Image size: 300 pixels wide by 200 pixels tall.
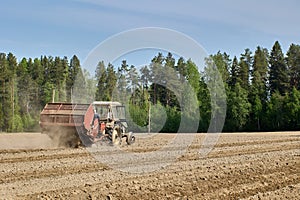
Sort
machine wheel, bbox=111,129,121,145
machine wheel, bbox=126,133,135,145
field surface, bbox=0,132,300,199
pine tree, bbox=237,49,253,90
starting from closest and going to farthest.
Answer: field surface, bbox=0,132,300,199
machine wheel, bbox=111,129,121,145
machine wheel, bbox=126,133,135,145
pine tree, bbox=237,49,253,90

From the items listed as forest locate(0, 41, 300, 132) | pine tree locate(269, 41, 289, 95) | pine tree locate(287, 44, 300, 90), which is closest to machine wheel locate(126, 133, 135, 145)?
forest locate(0, 41, 300, 132)

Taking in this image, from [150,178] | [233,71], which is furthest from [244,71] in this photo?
[150,178]

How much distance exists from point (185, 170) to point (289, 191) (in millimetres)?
3414

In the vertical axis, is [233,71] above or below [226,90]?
above

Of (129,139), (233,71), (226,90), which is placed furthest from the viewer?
(233,71)

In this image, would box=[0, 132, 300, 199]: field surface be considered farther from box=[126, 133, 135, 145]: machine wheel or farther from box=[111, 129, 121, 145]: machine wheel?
box=[126, 133, 135, 145]: machine wheel

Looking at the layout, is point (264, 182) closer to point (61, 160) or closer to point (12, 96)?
point (61, 160)

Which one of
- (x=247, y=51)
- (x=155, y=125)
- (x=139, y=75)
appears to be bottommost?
(x=155, y=125)

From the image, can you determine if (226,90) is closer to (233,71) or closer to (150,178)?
(233,71)

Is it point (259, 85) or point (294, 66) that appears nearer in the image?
point (259, 85)

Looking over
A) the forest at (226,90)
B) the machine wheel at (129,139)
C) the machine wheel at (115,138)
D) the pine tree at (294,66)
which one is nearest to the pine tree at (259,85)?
the forest at (226,90)

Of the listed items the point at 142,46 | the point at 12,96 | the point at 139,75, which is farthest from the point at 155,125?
the point at 12,96

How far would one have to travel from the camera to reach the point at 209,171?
12.1m

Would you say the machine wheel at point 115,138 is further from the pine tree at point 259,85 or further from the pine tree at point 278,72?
the pine tree at point 278,72
